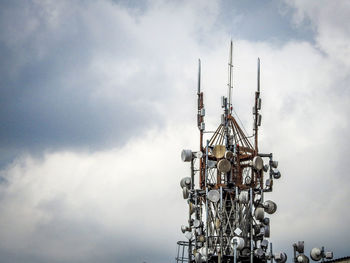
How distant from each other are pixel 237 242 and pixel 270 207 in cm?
595

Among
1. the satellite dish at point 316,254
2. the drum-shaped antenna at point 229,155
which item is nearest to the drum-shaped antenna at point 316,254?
the satellite dish at point 316,254

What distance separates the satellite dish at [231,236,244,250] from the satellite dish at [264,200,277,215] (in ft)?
16.5

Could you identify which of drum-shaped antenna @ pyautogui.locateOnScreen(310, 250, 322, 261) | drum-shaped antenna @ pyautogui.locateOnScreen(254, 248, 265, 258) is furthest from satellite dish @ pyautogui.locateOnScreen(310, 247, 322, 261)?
drum-shaped antenna @ pyautogui.locateOnScreen(254, 248, 265, 258)

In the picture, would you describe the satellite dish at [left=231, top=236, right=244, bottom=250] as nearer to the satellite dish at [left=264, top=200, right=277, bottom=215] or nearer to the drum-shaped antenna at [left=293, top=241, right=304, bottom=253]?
the satellite dish at [left=264, top=200, right=277, bottom=215]

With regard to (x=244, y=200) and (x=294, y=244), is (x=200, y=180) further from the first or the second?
(x=294, y=244)

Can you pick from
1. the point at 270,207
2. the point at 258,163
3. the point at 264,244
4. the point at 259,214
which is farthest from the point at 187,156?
the point at 264,244

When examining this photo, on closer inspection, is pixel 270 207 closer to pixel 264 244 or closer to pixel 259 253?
pixel 264 244

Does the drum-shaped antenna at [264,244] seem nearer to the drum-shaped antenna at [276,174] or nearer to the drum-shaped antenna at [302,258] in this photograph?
the drum-shaped antenna at [302,258]

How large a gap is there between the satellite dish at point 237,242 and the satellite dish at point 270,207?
5.02 metres

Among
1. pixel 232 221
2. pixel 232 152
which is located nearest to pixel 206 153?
pixel 232 152

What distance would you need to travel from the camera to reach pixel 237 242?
207 feet

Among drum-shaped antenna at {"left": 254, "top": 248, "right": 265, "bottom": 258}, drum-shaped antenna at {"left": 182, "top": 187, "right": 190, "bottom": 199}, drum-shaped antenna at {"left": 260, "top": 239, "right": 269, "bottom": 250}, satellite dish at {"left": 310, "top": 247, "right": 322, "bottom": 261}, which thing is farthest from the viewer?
drum-shaped antenna at {"left": 182, "top": 187, "right": 190, "bottom": 199}

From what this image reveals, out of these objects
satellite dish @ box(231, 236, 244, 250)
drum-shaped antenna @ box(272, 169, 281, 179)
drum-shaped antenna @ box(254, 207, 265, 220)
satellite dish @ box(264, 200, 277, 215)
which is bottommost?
satellite dish @ box(231, 236, 244, 250)

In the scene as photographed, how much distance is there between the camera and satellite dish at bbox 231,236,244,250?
6291 centimetres
